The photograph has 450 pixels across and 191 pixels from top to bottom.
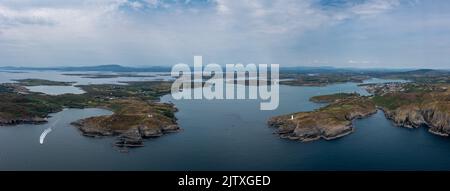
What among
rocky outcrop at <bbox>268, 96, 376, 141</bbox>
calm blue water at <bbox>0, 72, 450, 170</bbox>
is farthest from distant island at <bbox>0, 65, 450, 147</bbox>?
calm blue water at <bbox>0, 72, 450, 170</bbox>

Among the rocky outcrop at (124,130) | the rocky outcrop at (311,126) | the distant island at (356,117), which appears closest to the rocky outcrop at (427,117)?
the distant island at (356,117)

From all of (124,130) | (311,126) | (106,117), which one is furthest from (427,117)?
(106,117)

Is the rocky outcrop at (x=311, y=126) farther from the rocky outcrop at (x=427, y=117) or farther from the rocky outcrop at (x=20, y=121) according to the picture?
the rocky outcrop at (x=20, y=121)

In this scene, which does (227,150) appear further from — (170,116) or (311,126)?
(170,116)

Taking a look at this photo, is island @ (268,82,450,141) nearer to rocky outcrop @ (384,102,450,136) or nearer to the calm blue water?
rocky outcrop @ (384,102,450,136)
